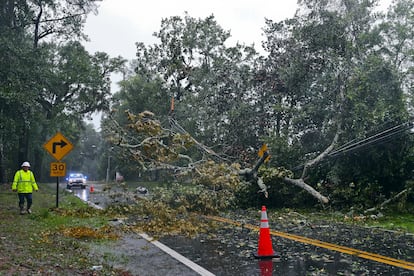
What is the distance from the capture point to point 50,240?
8203mm

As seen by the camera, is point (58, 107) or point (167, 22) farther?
point (58, 107)

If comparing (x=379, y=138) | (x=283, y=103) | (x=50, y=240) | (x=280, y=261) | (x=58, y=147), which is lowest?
(x=280, y=261)

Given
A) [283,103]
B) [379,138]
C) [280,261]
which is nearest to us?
[280,261]

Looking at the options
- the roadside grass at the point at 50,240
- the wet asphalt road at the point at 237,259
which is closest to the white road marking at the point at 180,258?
the wet asphalt road at the point at 237,259

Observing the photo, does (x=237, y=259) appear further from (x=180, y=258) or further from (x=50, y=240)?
(x=50, y=240)

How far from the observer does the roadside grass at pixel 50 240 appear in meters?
5.85

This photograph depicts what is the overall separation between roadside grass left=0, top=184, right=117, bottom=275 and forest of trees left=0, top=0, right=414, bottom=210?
110 inches

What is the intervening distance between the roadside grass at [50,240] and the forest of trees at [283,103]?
2.79 meters

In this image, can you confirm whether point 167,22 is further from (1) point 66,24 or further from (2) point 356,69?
(2) point 356,69

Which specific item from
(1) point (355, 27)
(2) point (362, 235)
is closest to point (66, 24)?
(1) point (355, 27)

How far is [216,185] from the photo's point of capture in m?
12.8

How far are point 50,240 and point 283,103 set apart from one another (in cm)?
1457

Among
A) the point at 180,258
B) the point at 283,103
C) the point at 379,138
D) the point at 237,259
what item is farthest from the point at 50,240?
the point at 283,103

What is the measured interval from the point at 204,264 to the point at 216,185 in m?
6.40
